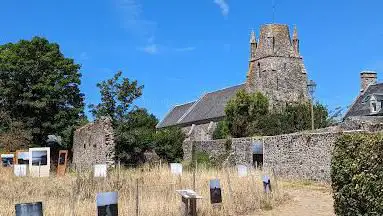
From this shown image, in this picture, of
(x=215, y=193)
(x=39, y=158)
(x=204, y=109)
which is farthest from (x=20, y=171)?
(x=204, y=109)

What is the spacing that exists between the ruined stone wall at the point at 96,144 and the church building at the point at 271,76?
21719 millimetres

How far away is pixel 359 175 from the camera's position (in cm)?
1015

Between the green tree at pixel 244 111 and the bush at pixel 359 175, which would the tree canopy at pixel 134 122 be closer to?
the green tree at pixel 244 111

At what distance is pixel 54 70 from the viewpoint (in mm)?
41406

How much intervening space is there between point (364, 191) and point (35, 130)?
105 ft

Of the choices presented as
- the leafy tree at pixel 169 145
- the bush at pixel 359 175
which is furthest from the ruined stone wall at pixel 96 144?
the bush at pixel 359 175

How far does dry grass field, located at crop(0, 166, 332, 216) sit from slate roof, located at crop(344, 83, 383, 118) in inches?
1046

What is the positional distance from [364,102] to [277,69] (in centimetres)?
1464

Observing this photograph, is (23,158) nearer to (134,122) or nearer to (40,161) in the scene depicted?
(40,161)

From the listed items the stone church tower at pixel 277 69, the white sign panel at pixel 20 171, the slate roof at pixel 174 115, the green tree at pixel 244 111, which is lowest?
the white sign panel at pixel 20 171

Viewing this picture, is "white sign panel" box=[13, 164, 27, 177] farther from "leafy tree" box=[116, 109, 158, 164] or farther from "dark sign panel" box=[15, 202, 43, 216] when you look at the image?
"dark sign panel" box=[15, 202, 43, 216]

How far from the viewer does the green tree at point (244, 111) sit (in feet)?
135

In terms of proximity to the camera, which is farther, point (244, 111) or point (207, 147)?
point (244, 111)

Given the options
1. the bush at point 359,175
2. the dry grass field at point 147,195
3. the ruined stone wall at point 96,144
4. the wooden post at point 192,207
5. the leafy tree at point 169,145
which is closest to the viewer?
the bush at point 359,175
